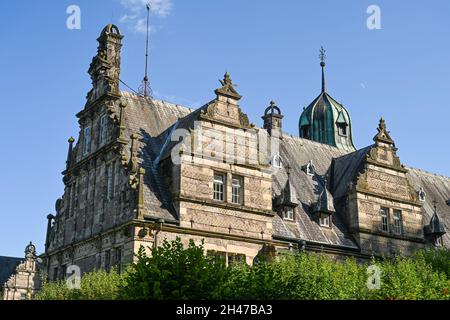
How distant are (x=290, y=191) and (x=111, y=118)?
31.0 ft

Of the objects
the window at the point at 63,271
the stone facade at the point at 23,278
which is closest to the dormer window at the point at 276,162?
the window at the point at 63,271

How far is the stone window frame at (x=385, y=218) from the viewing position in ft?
117

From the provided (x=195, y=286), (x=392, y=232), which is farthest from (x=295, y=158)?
(x=195, y=286)

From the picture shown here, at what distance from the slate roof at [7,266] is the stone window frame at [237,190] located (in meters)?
40.2

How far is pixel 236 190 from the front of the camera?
30016mm

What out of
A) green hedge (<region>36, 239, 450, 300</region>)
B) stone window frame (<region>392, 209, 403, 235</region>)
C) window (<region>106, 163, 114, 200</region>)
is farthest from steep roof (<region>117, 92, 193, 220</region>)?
stone window frame (<region>392, 209, 403, 235</region>)

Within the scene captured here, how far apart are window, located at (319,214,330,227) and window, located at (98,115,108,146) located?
1179 cm

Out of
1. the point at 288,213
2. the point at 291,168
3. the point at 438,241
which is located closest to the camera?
the point at 288,213

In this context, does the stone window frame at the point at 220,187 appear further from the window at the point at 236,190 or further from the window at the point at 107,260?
the window at the point at 107,260

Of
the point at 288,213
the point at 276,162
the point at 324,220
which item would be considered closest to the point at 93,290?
the point at 288,213

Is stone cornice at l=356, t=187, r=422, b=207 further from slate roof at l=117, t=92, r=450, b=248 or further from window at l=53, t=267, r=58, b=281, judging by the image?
window at l=53, t=267, r=58, b=281

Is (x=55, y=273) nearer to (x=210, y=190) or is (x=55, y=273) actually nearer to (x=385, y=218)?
(x=210, y=190)

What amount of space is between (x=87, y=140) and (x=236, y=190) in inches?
333

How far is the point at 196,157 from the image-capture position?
1134 inches
